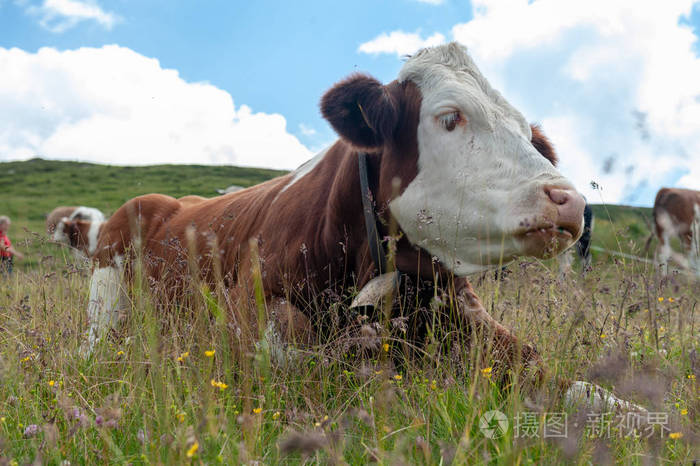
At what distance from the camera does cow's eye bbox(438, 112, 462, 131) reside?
9.60ft

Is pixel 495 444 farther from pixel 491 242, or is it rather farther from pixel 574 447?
pixel 491 242

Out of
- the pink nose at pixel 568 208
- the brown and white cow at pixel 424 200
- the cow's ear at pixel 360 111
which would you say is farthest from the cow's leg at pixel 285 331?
the pink nose at pixel 568 208

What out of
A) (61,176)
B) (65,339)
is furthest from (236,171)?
(65,339)

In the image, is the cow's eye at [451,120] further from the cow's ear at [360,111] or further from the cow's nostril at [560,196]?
the cow's nostril at [560,196]

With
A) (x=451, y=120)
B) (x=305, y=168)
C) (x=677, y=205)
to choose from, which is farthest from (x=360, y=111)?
(x=677, y=205)

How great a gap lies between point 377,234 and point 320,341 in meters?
0.66

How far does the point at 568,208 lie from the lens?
8.00 ft

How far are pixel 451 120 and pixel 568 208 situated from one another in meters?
0.80

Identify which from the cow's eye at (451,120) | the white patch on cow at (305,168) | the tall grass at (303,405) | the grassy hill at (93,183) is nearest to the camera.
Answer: the tall grass at (303,405)

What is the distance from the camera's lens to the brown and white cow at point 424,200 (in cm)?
263

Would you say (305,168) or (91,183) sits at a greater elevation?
(91,183)

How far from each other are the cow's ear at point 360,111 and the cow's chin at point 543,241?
96 centimetres

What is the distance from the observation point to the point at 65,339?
10.3 ft

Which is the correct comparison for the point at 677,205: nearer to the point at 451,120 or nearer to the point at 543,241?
the point at 451,120
